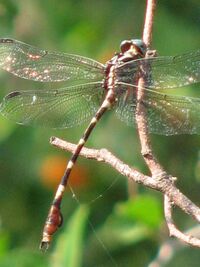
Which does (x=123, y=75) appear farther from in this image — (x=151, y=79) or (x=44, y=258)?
(x=44, y=258)

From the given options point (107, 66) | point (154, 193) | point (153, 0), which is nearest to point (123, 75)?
point (107, 66)

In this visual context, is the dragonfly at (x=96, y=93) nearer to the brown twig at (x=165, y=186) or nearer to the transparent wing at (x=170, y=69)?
the transparent wing at (x=170, y=69)

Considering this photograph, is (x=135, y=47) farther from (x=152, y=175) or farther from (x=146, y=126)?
(x=152, y=175)

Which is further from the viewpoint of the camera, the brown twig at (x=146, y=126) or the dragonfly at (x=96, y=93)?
the dragonfly at (x=96, y=93)

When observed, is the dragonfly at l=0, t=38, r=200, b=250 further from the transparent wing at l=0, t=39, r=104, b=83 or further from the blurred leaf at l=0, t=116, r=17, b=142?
the blurred leaf at l=0, t=116, r=17, b=142

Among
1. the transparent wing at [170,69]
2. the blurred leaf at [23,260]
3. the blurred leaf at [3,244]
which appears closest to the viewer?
the transparent wing at [170,69]

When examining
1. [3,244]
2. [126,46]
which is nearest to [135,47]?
[126,46]

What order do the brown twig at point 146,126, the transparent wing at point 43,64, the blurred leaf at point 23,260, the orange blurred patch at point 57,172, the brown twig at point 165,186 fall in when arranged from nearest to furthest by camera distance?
1. the brown twig at point 165,186
2. the brown twig at point 146,126
3. the blurred leaf at point 23,260
4. the transparent wing at point 43,64
5. the orange blurred patch at point 57,172

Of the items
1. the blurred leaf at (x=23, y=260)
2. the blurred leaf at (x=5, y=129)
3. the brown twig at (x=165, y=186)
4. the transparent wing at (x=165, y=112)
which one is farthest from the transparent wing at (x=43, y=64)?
the blurred leaf at (x=5, y=129)
